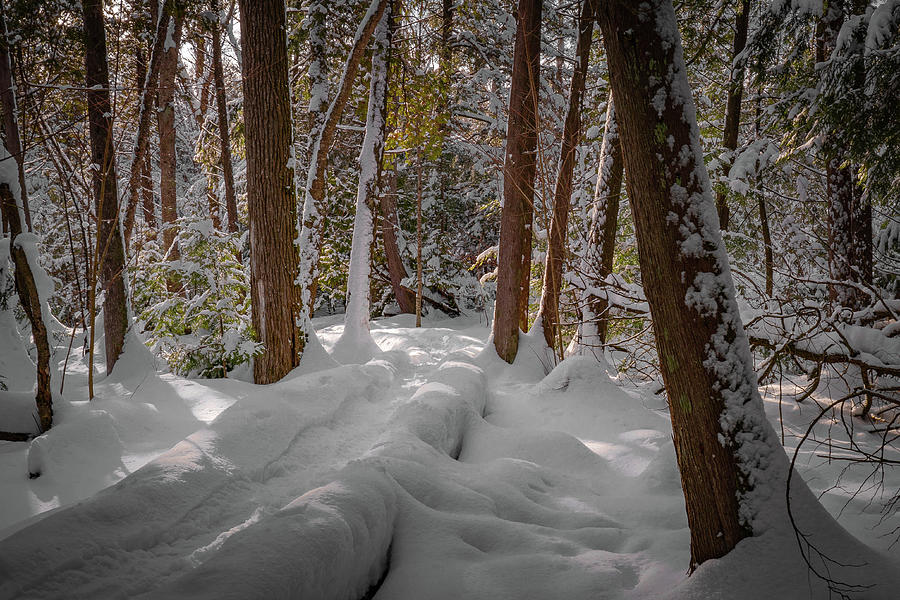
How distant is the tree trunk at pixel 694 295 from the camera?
6.38 ft

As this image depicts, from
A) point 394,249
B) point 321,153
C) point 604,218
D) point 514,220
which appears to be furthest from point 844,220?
point 394,249

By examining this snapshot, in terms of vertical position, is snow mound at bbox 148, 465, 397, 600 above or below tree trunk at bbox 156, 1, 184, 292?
below

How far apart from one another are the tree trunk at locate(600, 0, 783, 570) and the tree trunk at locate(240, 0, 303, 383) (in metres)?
4.74

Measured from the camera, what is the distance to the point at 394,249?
1383 cm

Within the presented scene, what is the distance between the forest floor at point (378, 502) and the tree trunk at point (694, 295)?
0.21m

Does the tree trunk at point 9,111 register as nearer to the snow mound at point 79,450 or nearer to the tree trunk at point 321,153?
the snow mound at point 79,450

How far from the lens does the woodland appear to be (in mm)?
1938

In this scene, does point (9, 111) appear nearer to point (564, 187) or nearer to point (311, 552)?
point (311, 552)

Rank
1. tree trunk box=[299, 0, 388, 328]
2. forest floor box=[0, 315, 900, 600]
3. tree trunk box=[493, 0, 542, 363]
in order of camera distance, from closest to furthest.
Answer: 1. forest floor box=[0, 315, 900, 600]
2. tree trunk box=[493, 0, 542, 363]
3. tree trunk box=[299, 0, 388, 328]

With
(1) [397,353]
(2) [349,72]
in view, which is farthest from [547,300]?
(2) [349,72]

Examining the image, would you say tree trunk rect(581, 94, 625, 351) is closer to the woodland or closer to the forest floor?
the woodland

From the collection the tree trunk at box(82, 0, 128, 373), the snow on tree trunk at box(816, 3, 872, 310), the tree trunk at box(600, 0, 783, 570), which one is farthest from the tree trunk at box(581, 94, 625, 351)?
the tree trunk at box(82, 0, 128, 373)

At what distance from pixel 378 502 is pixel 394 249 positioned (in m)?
12.0

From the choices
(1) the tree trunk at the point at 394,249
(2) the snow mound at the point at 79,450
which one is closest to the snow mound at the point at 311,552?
(2) the snow mound at the point at 79,450
